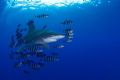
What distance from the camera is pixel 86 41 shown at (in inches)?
760

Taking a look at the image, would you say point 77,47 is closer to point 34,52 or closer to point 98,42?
point 98,42

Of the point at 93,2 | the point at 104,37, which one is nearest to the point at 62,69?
the point at 104,37

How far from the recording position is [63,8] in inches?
656

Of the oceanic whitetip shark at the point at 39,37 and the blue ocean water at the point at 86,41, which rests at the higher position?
the oceanic whitetip shark at the point at 39,37

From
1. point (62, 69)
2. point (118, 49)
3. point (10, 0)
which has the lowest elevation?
point (62, 69)

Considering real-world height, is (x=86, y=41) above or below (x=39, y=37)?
below

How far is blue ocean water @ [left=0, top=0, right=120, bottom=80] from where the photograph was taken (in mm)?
16578

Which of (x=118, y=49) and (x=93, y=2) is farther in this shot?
(x=118, y=49)

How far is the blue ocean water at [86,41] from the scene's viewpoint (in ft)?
54.4

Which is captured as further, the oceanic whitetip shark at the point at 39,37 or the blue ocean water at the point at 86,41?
the blue ocean water at the point at 86,41

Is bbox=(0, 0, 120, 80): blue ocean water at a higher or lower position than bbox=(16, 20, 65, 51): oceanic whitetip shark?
lower

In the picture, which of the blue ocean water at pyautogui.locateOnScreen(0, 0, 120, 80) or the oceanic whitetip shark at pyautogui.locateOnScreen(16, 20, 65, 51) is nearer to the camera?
the oceanic whitetip shark at pyautogui.locateOnScreen(16, 20, 65, 51)

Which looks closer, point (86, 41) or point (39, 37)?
point (39, 37)

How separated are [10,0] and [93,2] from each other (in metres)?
4.08
